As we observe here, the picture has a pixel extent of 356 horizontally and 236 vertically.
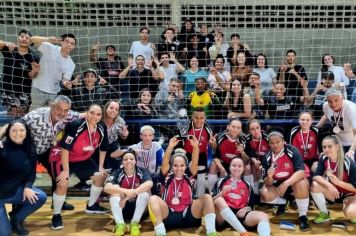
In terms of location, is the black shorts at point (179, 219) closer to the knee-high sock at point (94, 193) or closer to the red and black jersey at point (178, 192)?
the red and black jersey at point (178, 192)

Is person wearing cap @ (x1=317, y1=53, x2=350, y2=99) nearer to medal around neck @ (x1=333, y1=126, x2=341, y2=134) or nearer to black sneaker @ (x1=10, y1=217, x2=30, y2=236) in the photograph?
medal around neck @ (x1=333, y1=126, x2=341, y2=134)

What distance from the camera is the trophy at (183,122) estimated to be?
4.59 m

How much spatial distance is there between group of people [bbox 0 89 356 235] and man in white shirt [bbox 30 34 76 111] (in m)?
1.00

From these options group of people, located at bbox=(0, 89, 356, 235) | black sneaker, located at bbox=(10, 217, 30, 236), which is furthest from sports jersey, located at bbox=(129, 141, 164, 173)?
black sneaker, located at bbox=(10, 217, 30, 236)

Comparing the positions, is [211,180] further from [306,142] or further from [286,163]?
[306,142]

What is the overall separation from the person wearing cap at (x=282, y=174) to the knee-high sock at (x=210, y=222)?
2.01 ft

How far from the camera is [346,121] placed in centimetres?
443

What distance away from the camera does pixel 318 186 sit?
13.5 feet

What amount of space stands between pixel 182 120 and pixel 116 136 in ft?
2.39

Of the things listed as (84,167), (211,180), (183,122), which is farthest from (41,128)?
(211,180)

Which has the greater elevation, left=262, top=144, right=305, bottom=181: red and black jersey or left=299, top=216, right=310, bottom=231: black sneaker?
left=262, top=144, right=305, bottom=181: red and black jersey

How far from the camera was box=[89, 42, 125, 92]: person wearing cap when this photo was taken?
5.71m

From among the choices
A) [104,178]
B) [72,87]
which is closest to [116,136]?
[104,178]

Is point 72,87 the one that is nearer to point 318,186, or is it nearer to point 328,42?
point 318,186
